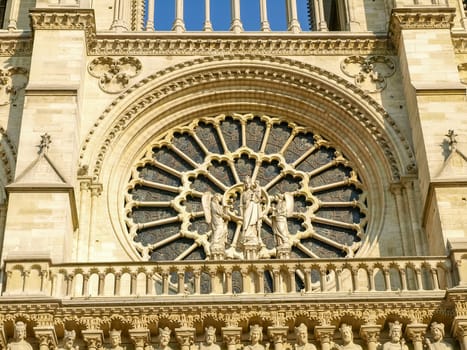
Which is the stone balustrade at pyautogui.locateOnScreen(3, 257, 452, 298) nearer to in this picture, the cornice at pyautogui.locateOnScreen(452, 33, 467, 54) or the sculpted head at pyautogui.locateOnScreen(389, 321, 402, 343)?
the sculpted head at pyautogui.locateOnScreen(389, 321, 402, 343)

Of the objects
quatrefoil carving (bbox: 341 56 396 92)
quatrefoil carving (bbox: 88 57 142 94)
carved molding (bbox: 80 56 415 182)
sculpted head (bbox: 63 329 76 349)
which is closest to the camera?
sculpted head (bbox: 63 329 76 349)

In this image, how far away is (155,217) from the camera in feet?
56.5

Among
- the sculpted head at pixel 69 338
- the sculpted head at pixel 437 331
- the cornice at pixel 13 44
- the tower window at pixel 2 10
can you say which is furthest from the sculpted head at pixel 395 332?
the tower window at pixel 2 10

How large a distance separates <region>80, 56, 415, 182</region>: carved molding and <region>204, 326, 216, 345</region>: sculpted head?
4.05 metres

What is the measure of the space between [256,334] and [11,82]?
648 cm

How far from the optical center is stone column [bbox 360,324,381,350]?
46.4ft

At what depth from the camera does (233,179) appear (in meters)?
17.7

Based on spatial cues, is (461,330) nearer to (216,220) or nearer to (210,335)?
(210,335)

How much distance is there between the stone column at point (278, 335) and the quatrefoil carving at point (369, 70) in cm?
540

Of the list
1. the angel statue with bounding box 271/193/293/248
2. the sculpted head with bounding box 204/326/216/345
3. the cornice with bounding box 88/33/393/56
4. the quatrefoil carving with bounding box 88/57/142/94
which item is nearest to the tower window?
the cornice with bounding box 88/33/393/56

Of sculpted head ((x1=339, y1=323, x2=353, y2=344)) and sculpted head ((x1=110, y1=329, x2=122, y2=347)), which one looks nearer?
sculpted head ((x1=110, y1=329, x2=122, y2=347))

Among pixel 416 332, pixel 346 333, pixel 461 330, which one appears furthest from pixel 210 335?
pixel 461 330

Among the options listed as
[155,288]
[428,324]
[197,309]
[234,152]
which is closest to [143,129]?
[234,152]

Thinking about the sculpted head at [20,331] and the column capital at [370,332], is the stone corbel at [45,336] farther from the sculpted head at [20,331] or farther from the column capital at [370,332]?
the column capital at [370,332]
